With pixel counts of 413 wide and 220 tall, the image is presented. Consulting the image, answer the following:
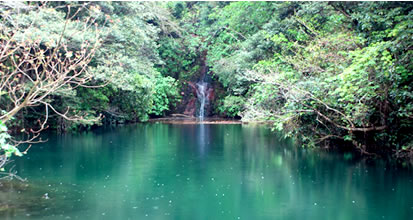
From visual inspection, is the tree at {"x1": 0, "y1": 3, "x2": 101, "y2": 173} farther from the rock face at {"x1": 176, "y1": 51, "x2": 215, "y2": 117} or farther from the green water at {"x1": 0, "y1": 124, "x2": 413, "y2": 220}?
the rock face at {"x1": 176, "y1": 51, "x2": 215, "y2": 117}

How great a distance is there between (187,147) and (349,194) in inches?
262

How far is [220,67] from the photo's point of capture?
22.8 meters

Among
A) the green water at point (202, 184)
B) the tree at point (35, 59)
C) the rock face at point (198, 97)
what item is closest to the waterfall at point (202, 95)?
the rock face at point (198, 97)

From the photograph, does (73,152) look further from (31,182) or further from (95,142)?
(31,182)

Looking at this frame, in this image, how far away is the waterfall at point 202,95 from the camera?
2583 cm

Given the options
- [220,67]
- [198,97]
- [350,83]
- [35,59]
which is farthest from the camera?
[198,97]

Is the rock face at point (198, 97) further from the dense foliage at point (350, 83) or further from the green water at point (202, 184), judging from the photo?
the green water at point (202, 184)

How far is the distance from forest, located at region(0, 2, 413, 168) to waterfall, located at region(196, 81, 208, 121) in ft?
1.61

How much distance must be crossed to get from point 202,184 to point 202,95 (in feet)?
60.0

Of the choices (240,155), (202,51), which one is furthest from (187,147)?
(202,51)

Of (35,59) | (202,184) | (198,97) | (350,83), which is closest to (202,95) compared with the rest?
(198,97)

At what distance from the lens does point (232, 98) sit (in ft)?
71.2

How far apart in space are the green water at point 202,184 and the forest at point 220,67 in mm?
964

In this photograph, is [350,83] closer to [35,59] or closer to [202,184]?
[202,184]
